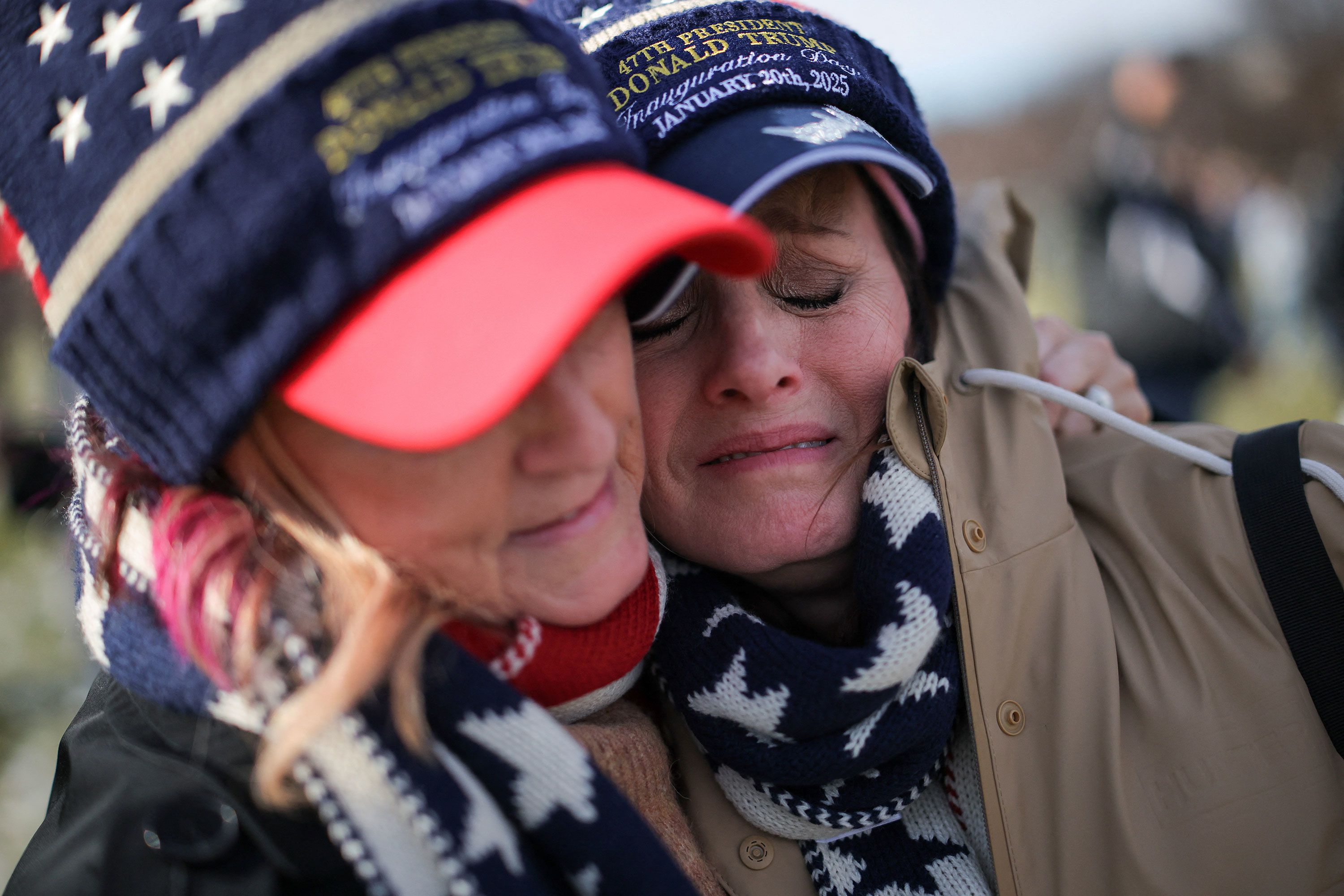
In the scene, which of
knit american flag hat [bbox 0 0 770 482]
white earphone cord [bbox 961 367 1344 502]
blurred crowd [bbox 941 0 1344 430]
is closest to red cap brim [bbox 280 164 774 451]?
knit american flag hat [bbox 0 0 770 482]

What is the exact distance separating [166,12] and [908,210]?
50.7 inches

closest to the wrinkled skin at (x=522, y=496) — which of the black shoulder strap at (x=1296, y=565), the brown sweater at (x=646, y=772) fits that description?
the brown sweater at (x=646, y=772)

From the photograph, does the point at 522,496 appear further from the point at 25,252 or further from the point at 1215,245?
the point at 1215,245

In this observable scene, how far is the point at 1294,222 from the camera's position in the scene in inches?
323

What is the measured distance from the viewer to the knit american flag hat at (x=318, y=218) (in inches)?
38.4

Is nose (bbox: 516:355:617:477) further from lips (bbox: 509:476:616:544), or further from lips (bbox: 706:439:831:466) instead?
lips (bbox: 706:439:831:466)

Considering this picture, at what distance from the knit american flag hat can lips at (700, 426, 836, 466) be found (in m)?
0.56

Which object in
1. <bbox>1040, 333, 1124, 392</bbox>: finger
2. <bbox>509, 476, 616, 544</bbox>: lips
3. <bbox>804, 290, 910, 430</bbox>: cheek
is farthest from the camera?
<bbox>1040, 333, 1124, 392</bbox>: finger

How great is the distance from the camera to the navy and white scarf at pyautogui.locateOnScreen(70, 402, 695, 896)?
43.1 inches

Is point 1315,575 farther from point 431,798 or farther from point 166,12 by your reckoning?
point 166,12

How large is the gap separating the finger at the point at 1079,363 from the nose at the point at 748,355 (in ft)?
2.58

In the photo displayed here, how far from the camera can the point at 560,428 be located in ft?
3.83

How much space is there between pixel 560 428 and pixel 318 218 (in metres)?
0.36

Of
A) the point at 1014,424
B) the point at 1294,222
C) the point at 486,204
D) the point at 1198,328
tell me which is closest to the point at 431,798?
the point at 486,204
